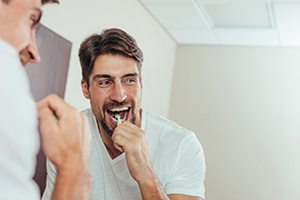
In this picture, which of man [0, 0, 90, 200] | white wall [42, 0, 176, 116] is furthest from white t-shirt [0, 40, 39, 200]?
white wall [42, 0, 176, 116]

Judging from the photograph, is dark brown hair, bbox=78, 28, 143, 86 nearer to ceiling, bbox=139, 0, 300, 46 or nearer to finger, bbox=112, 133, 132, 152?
finger, bbox=112, 133, 132, 152

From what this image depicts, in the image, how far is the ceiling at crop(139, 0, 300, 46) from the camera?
3.42 m

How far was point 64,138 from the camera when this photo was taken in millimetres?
707

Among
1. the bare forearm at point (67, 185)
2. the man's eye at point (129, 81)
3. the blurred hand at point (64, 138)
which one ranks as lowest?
the bare forearm at point (67, 185)

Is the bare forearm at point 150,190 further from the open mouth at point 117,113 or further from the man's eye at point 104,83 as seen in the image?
the man's eye at point 104,83

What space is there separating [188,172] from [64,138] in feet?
2.65

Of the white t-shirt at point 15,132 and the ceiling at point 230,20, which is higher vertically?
the ceiling at point 230,20

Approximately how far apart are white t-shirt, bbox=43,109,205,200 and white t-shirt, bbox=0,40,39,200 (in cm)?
81

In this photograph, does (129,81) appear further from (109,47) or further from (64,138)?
(64,138)

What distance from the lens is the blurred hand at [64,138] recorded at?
27.6 inches

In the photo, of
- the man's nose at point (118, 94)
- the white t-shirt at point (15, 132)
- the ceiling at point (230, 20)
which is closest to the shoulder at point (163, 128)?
the man's nose at point (118, 94)

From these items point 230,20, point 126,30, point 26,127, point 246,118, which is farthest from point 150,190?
point 246,118

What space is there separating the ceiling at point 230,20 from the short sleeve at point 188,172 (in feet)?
6.76

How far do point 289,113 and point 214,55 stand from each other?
2.94 feet
